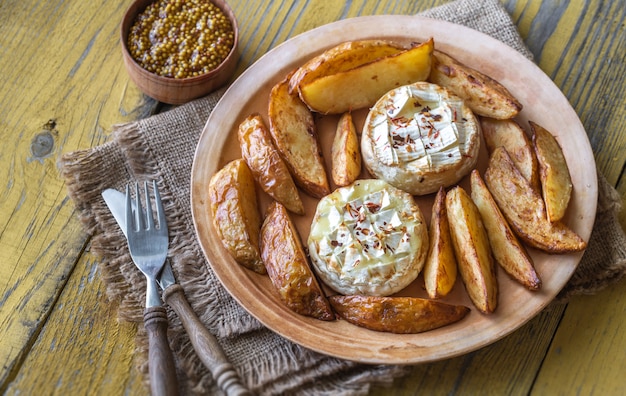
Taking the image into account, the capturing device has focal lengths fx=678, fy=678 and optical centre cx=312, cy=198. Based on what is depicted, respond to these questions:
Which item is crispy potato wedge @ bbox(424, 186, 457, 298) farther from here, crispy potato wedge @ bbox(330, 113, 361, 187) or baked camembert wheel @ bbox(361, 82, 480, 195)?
crispy potato wedge @ bbox(330, 113, 361, 187)

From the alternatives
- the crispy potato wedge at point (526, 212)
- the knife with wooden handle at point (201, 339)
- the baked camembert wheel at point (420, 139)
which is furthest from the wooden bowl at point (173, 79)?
the crispy potato wedge at point (526, 212)

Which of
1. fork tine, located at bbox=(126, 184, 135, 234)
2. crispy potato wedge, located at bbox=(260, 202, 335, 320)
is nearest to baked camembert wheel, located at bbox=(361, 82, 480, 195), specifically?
crispy potato wedge, located at bbox=(260, 202, 335, 320)

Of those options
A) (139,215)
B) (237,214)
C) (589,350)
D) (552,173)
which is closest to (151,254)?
(139,215)

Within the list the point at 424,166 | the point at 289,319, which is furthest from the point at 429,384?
the point at 424,166

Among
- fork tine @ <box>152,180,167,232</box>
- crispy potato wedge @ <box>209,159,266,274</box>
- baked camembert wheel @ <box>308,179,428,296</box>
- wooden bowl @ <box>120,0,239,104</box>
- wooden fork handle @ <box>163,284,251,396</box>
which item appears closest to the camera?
wooden fork handle @ <box>163,284,251,396</box>

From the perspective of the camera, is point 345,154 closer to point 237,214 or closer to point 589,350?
point 237,214

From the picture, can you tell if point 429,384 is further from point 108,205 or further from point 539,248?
point 108,205

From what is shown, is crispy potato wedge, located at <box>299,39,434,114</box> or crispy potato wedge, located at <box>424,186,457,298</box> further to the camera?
crispy potato wedge, located at <box>299,39,434,114</box>
